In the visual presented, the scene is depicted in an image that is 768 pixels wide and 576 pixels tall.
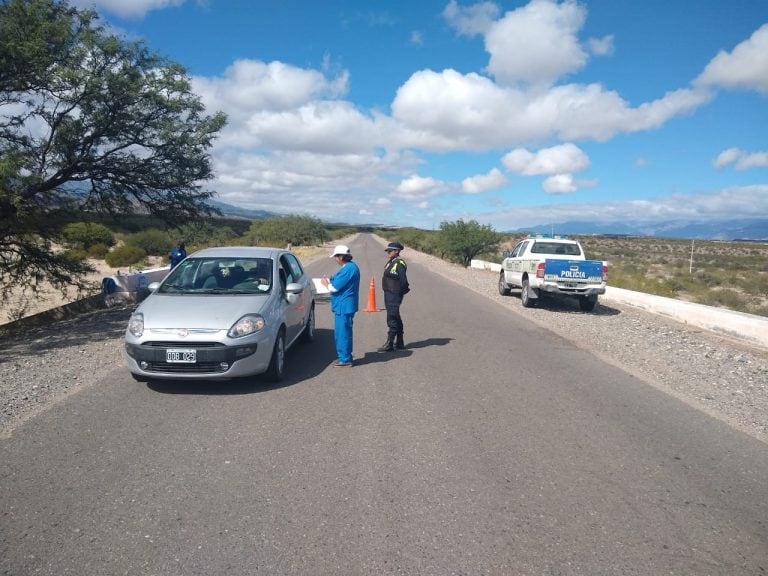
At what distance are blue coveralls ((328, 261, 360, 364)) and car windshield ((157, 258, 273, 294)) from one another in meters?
0.89

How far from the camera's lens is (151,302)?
676 cm

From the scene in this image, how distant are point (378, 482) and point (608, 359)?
6145 millimetres

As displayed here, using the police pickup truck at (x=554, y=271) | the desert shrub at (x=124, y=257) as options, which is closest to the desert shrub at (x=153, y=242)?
the desert shrub at (x=124, y=257)

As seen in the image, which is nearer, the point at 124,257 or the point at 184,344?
the point at 184,344

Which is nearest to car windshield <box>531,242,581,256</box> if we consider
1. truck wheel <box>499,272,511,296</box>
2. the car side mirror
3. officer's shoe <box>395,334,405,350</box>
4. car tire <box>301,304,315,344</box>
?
truck wheel <box>499,272,511,296</box>

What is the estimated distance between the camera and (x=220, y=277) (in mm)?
7578

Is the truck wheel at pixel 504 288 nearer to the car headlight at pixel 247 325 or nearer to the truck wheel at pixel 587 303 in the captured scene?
the truck wheel at pixel 587 303

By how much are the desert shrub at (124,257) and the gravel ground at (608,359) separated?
86.0 feet

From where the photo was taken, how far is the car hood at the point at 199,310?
20.2ft

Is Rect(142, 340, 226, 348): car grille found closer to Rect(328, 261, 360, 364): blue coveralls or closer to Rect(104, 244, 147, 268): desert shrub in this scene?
Rect(328, 261, 360, 364): blue coveralls

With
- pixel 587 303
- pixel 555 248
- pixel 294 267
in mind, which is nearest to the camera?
pixel 294 267

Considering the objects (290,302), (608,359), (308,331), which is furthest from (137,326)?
(608,359)

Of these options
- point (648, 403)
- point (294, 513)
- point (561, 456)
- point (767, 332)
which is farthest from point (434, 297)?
point (294, 513)

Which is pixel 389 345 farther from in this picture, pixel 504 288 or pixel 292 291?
pixel 504 288
